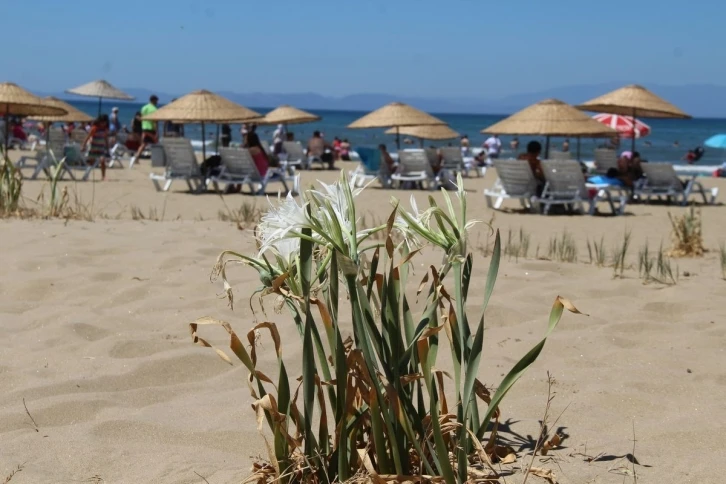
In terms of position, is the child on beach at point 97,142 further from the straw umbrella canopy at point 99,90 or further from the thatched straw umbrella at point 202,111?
the straw umbrella canopy at point 99,90

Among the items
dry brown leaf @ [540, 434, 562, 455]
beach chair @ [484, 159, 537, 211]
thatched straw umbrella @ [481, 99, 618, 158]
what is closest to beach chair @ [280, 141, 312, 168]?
thatched straw umbrella @ [481, 99, 618, 158]

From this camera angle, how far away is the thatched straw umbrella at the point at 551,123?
Answer: 12406mm

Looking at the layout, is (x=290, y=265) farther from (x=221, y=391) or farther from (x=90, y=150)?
(x=90, y=150)

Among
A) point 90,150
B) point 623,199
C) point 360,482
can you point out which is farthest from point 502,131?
point 360,482

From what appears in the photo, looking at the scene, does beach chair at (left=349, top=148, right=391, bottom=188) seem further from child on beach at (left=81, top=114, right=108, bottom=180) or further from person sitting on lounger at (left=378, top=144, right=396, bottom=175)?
child on beach at (left=81, top=114, right=108, bottom=180)

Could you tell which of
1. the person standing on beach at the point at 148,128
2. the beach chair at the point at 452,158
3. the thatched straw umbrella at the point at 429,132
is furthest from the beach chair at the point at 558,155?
the person standing on beach at the point at 148,128

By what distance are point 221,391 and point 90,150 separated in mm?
12748

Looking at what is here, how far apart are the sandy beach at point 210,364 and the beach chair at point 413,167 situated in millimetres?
8665

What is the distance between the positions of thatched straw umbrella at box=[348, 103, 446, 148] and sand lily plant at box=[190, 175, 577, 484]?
1462cm

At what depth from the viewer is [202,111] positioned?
13.7 m

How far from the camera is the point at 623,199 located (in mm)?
11531

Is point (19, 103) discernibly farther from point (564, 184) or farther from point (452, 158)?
point (452, 158)

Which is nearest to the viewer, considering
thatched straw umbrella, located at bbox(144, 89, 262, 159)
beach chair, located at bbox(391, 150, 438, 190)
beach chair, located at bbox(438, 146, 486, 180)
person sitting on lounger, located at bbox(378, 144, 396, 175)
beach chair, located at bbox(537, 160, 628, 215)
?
beach chair, located at bbox(537, 160, 628, 215)

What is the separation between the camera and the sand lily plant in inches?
72.6
